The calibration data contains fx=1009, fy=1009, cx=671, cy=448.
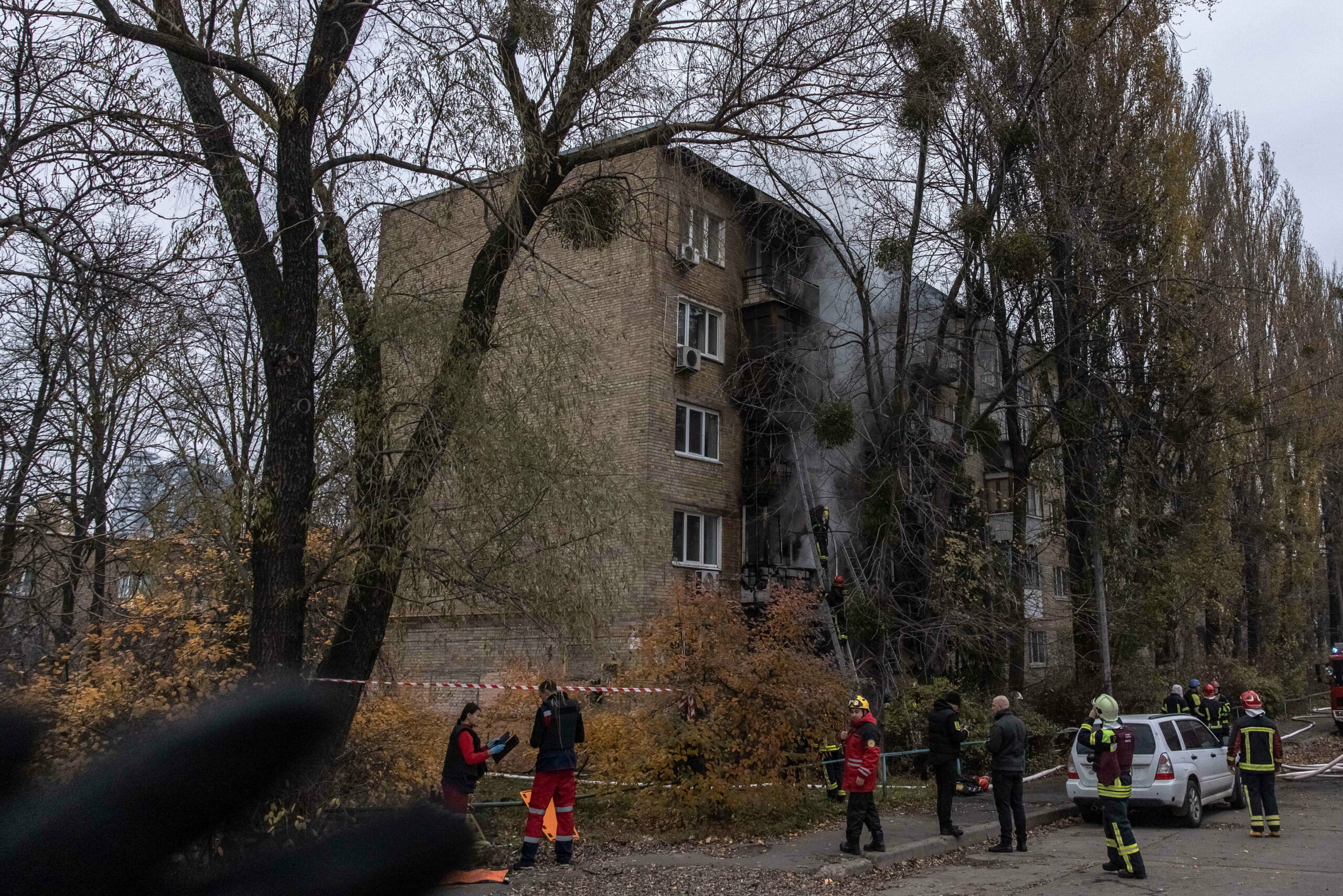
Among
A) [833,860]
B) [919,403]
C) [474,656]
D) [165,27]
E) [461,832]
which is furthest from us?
[474,656]

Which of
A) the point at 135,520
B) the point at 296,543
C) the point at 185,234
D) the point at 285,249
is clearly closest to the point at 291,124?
the point at 285,249

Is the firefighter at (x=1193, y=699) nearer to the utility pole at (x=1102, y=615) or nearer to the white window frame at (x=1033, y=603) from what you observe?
the utility pole at (x=1102, y=615)

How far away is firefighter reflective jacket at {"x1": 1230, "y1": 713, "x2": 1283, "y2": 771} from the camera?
12453 millimetres

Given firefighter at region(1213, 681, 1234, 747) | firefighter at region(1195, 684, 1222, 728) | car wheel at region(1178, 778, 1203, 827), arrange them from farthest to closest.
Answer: firefighter at region(1195, 684, 1222, 728) < firefighter at region(1213, 681, 1234, 747) < car wheel at region(1178, 778, 1203, 827)

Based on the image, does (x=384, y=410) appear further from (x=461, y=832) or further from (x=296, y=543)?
(x=461, y=832)

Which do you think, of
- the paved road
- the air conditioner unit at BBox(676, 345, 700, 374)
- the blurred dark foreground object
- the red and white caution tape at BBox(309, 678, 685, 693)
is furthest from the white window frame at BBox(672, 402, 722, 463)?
the blurred dark foreground object

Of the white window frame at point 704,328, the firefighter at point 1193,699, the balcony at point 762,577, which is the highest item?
the white window frame at point 704,328

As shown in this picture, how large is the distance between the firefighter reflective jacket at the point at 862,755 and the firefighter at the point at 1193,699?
36.3ft

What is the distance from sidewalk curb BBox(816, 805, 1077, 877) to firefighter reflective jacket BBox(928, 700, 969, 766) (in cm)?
92

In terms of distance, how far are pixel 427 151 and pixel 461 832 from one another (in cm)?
906

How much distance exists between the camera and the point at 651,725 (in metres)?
12.1

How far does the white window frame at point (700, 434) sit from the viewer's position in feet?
74.9

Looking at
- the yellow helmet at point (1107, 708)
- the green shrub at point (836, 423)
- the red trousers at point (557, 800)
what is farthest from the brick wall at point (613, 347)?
the yellow helmet at point (1107, 708)

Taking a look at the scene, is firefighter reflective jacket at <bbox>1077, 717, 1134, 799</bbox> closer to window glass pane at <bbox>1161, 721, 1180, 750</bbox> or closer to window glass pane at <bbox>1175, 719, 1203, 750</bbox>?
window glass pane at <bbox>1161, 721, 1180, 750</bbox>
